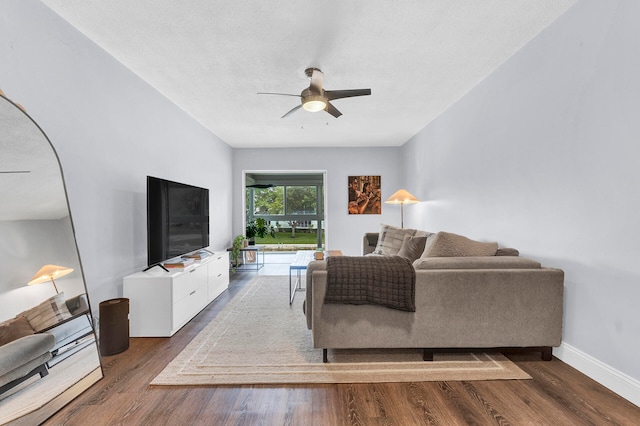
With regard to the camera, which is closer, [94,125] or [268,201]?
[94,125]

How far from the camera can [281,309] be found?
3.34 metres

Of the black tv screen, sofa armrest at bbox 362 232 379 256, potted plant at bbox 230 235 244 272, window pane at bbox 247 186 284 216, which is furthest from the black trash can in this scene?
window pane at bbox 247 186 284 216

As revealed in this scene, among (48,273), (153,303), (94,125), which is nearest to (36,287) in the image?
(48,273)

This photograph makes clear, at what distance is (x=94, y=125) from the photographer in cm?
241

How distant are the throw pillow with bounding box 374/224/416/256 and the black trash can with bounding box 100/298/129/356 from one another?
2.96 m

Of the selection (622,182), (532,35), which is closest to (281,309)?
(622,182)

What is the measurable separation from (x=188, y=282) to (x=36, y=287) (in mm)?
1437

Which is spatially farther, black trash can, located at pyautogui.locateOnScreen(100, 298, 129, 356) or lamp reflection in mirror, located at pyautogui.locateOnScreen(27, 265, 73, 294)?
black trash can, located at pyautogui.locateOnScreen(100, 298, 129, 356)

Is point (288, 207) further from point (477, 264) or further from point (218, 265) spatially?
point (477, 264)

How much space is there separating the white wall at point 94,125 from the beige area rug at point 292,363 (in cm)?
104

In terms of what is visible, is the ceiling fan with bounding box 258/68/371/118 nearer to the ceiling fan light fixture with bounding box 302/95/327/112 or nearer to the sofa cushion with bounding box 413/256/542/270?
the ceiling fan light fixture with bounding box 302/95/327/112

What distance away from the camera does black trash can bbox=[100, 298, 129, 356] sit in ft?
7.60

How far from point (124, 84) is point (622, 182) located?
13.0ft

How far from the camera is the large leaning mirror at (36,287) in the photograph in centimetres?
147
